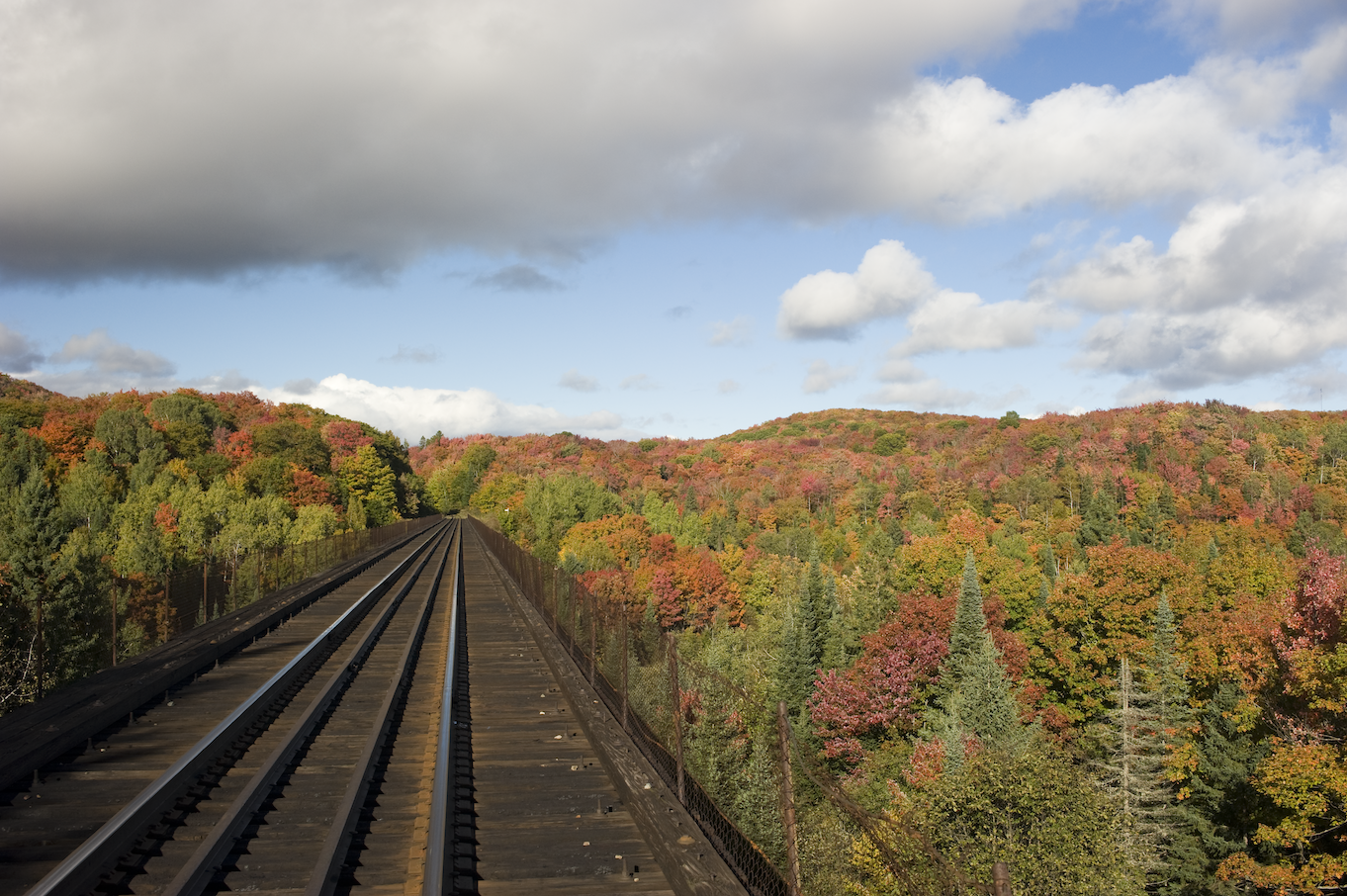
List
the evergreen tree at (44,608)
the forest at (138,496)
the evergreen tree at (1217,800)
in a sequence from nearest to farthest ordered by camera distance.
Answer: the evergreen tree at (44,608) < the forest at (138,496) < the evergreen tree at (1217,800)

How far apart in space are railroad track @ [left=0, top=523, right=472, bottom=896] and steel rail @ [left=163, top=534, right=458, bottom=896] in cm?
2

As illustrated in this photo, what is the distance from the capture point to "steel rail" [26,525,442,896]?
4.78 meters

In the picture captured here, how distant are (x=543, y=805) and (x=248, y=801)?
227cm

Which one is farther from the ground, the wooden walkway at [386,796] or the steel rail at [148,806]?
the steel rail at [148,806]

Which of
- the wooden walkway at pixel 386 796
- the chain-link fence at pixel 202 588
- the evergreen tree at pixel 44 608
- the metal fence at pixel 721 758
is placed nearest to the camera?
the metal fence at pixel 721 758

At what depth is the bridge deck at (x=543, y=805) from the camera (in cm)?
543

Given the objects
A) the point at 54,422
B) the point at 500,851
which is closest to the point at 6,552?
the point at 54,422

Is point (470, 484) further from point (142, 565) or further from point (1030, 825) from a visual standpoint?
point (1030, 825)

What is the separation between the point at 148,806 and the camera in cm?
577

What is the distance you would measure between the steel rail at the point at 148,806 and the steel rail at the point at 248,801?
0.46 m

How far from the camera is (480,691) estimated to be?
36.4 ft

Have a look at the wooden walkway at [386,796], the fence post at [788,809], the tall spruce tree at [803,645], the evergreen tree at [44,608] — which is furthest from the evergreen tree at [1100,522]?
the fence post at [788,809]

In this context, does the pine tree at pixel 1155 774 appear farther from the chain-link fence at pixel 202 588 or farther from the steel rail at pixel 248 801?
the steel rail at pixel 248 801

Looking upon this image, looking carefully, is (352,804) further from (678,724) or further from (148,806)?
(678,724)
